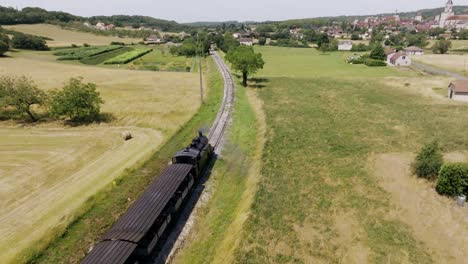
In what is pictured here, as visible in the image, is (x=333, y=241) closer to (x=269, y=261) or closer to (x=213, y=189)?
(x=269, y=261)

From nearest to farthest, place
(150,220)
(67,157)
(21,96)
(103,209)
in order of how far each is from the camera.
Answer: (150,220)
(103,209)
(67,157)
(21,96)

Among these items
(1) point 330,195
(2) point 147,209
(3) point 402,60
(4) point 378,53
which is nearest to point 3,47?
(2) point 147,209

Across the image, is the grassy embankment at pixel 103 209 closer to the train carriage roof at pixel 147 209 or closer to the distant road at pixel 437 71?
the train carriage roof at pixel 147 209

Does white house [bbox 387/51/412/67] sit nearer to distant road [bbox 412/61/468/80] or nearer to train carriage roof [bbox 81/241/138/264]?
distant road [bbox 412/61/468/80]

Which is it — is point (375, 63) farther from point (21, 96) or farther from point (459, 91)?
point (21, 96)

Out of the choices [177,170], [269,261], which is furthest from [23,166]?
[269,261]

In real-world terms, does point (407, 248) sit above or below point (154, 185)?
below
